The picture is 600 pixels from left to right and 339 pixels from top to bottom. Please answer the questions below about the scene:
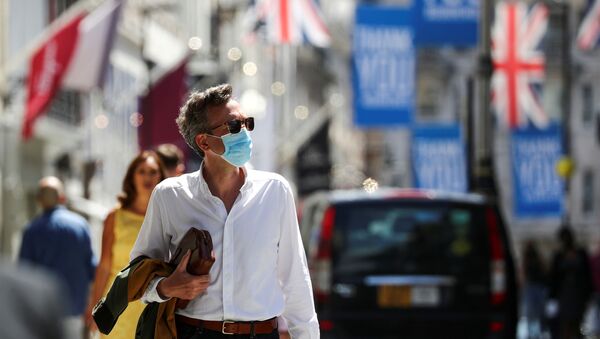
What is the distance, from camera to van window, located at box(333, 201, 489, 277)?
1106 centimetres

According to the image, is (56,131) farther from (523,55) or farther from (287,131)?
(287,131)

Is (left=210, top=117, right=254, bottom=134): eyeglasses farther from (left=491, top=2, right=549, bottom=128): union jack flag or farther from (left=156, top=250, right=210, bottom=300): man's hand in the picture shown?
(left=491, top=2, right=549, bottom=128): union jack flag

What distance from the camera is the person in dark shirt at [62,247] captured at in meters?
9.68

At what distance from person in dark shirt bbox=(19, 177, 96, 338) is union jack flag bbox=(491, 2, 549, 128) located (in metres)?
15.2

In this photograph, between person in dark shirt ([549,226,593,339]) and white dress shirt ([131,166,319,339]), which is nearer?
white dress shirt ([131,166,319,339])

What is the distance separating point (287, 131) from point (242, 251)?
4607 centimetres

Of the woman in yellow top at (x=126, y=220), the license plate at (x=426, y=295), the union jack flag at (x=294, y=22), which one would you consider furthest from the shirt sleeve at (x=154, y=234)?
the union jack flag at (x=294, y=22)

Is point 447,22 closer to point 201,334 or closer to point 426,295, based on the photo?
point 426,295

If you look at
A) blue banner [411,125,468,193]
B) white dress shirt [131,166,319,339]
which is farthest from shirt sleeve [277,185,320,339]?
blue banner [411,125,468,193]

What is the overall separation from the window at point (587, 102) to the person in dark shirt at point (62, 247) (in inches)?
2047

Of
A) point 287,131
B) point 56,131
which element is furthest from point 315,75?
point 56,131

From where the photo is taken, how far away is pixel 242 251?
4.49 m

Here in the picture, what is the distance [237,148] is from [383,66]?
20.5m

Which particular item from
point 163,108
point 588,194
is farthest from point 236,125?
point 588,194
